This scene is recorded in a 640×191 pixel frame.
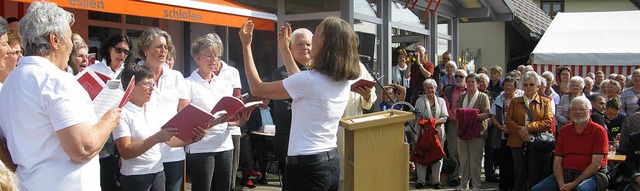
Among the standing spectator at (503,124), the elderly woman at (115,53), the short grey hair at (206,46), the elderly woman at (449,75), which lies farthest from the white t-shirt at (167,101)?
the elderly woman at (449,75)

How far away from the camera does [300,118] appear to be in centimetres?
293

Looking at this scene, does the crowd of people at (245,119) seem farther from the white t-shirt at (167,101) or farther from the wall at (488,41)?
the wall at (488,41)

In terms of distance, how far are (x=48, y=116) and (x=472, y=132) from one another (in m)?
5.99

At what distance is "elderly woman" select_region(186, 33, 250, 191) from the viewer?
4.21 m

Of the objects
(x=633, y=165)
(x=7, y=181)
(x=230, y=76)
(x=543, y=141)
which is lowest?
(x=633, y=165)

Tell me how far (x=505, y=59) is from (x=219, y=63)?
823 inches

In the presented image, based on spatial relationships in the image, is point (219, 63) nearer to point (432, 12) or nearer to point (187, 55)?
point (187, 55)

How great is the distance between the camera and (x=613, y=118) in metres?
7.22

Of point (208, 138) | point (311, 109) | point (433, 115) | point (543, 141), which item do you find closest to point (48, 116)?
point (311, 109)

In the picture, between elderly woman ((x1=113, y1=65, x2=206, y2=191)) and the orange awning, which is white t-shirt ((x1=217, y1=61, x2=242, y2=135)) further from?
the orange awning

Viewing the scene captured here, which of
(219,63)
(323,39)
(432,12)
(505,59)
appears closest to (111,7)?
(219,63)

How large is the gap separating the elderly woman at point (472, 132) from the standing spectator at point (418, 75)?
152 cm

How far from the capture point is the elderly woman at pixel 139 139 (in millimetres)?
3172

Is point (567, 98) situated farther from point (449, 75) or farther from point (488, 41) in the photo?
point (488, 41)
